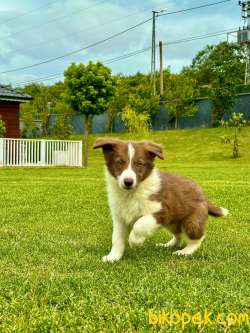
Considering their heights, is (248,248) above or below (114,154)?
below

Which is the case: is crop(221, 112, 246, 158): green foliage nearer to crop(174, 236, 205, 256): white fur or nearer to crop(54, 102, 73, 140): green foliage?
crop(54, 102, 73, 140): green foliage

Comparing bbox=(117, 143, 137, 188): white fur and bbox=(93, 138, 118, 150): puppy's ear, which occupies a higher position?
bbox=(93, 138, 118, 150): puppy's ear

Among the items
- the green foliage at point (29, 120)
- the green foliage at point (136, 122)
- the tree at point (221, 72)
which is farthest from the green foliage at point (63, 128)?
the tree at point (221, 72)

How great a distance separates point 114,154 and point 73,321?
2000 mm

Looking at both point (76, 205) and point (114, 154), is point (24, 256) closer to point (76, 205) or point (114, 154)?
point (114, 154)

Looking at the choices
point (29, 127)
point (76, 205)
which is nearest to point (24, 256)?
point (76, 205)

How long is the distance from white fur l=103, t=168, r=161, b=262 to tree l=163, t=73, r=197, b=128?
4243 cm

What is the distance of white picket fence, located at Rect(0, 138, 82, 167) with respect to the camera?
2514 centimetres

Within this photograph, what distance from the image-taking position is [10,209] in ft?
26.5

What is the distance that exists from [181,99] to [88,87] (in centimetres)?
2089

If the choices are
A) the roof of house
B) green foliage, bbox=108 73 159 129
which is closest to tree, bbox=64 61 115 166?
the roof of house

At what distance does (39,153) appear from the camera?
1027 inches

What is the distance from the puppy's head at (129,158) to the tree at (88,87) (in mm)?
22138

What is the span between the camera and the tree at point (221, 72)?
42.3 metres
